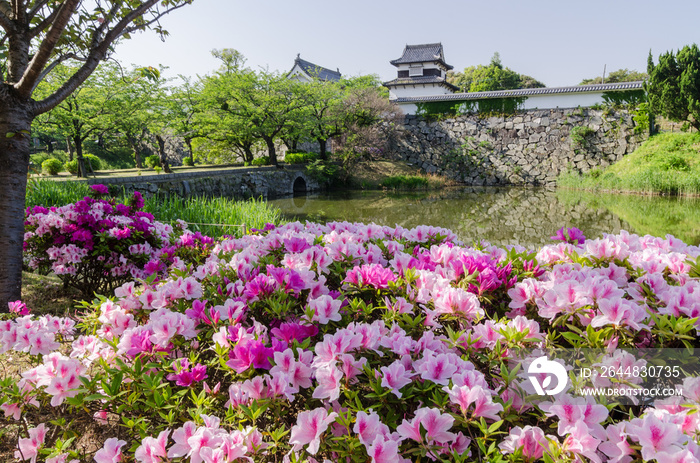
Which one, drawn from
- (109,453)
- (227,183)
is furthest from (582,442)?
(227,183)

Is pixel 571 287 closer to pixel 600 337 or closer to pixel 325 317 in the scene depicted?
pixel 600 337

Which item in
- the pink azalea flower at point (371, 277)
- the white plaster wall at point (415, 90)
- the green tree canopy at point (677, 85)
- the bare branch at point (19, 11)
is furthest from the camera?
the white plaster wall at point (415, 90)

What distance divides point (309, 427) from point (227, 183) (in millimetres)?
12505

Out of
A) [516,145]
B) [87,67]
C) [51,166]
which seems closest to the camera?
[87,67]

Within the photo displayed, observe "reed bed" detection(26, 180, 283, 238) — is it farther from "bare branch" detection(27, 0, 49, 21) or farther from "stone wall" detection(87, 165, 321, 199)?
"bare branch" detection(27, 0, 49, 21)

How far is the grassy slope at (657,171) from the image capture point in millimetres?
12398

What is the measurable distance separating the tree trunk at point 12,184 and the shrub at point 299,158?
14.1m

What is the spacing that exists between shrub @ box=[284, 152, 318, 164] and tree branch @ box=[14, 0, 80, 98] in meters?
14.1

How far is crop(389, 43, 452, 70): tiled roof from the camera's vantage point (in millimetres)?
27188

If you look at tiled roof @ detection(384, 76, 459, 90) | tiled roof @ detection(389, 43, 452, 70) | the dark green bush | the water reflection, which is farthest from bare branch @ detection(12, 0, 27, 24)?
tiled roof @ detection(389, 43, 452, 70)

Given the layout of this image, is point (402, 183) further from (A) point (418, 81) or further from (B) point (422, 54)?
(B) point (422, 54)

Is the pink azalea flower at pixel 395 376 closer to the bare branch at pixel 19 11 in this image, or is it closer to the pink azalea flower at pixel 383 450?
the pink azalea flower at pixel 383 450

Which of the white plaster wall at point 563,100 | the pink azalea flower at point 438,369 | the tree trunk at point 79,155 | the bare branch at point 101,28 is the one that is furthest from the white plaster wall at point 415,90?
the pink azalea flower at point 438,369

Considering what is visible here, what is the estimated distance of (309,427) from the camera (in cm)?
81
